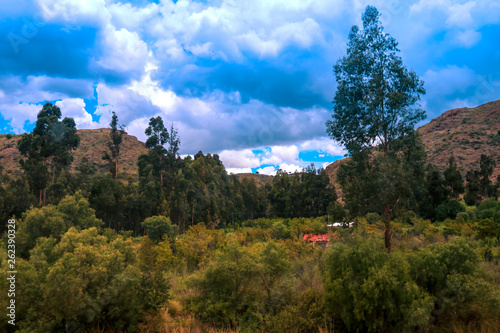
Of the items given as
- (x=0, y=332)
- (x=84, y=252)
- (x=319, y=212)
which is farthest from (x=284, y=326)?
(x=319, y=212)

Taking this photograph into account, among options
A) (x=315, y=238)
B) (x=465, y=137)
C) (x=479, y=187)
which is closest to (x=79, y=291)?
(x=315, y=238)

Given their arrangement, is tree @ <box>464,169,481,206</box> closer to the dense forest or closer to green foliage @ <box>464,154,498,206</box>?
green foliage @ <box>464,154,498,206</box>

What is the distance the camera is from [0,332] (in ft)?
19.1

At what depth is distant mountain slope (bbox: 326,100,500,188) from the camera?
223ft

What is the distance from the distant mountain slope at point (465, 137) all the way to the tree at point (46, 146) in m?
57.7

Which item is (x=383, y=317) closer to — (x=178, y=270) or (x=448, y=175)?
(x=178, y=270)

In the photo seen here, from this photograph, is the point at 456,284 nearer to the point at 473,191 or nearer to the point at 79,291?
the point at 79,291

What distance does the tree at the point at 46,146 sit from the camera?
3081 centimetres

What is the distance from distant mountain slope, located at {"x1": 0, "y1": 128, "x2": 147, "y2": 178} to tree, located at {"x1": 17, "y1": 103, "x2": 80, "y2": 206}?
121 feet

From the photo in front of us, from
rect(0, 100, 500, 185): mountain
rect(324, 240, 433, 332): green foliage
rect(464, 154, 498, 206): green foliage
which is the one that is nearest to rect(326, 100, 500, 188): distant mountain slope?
rect(0, 100, 500, 185): mountain

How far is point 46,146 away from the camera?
1292 inches

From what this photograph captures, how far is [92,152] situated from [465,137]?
4131 inches

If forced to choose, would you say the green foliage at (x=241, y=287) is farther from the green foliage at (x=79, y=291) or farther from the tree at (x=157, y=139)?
the tree at (x=157, y=139)

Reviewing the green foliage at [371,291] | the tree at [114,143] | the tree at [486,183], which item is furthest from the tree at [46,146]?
the tree at [486,183]
